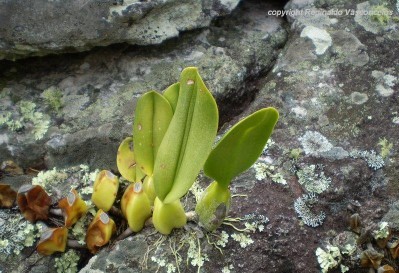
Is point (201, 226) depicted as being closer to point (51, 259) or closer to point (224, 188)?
point (224, 188)

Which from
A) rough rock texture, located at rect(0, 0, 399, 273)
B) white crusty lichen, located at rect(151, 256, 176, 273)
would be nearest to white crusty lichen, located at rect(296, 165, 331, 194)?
rough rock texture, located at rect(0, 0, 399, 273)

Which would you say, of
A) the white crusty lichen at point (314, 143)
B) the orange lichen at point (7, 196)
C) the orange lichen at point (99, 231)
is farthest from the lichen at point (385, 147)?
the orange lichen at point (7, 196)

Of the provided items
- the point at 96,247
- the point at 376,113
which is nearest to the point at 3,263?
the point at 96,247

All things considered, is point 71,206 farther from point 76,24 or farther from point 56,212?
point 76,24

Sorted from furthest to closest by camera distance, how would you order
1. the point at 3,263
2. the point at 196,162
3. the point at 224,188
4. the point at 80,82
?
the point at 80,82 < the point at 3,263 < the point at 224,188 < the point at 196,162

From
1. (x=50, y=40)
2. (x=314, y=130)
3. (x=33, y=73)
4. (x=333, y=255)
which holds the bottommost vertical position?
(x=333, y=255)

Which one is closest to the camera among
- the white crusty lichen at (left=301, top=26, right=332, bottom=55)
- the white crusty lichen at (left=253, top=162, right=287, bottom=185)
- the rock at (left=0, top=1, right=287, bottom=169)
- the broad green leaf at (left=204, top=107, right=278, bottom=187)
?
the broad green leaf at (left=204, top=107, right=278, bottom=187)

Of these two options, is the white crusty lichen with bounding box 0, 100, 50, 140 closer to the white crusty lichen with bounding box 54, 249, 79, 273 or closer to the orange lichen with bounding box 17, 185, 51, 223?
the orange lichen with bounding box 17, 185, 51, 223
